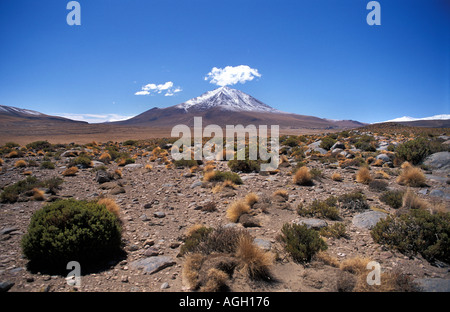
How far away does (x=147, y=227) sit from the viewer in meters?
5.86

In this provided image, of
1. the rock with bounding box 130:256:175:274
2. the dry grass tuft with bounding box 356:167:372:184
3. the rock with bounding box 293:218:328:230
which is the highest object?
the dry grass tuft with bounding box 356:167:372:184

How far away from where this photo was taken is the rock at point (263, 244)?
14.1 ft

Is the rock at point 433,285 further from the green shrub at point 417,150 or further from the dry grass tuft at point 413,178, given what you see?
the green shrub at point 417,150

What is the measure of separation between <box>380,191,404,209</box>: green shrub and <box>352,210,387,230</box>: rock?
102cm

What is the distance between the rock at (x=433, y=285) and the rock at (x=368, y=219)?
1899mm

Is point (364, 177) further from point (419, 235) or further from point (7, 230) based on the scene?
point (7, 230)

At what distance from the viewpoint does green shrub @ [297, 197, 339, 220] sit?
568 centimetres

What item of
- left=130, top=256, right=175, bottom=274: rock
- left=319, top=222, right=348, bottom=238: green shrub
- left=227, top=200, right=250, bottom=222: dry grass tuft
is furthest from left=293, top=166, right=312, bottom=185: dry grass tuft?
left=130, top=256, right=175, bottom=274: rock

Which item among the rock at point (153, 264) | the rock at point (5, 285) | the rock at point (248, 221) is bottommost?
the rock at point (153, 264)

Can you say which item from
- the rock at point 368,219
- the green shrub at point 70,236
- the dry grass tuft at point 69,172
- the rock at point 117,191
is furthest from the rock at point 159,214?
the dry grass tuft at point 69,172

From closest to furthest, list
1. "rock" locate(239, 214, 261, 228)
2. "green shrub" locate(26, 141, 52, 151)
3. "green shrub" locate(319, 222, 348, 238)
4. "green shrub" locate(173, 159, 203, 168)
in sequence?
→ "green shrub" locate(319, 222, 348, 238) < "rock" locate(239, 214, 261, 228) < "green shrub" locate(173, 159, 203, 168) < "green shrub" locate(26, 141, 52, 151)

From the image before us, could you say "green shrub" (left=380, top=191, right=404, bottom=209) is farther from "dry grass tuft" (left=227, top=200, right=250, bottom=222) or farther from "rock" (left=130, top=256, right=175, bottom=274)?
"rock" (left=130, top=256, right=175, bottom=274)
